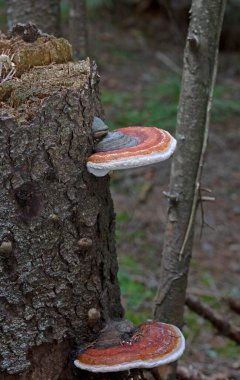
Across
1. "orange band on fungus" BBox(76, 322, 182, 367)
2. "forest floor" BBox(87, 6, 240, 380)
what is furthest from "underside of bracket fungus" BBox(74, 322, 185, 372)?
"forest floor" BBox(87, 6, 240, 380)

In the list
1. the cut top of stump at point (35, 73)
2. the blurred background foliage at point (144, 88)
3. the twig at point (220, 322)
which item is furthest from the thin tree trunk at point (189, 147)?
the blurred background foliage at point (144, 88)

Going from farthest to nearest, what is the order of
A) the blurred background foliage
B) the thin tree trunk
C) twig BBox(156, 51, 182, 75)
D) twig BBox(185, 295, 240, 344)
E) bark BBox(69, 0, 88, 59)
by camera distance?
1. twig BBox(156, 51, 182, 75)
2. the blurred background foliage
3. bark BBox(69, 0, 88, 59)
4. twig BBox(185, 295, 240, 344)
5. the thin tree trunk

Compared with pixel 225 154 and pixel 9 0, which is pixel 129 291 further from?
pixel 225 154

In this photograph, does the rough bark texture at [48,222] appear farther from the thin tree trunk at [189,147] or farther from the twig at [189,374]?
the twig at [189,374]

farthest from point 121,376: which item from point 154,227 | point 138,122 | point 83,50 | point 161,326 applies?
point 138,122

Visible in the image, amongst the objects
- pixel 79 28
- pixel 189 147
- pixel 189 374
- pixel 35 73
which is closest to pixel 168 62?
pixel 79 28

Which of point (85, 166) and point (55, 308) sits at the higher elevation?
point (85, 166)

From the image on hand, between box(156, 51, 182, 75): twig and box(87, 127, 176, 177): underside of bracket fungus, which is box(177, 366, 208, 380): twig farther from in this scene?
box(156, 51, 182, 75): twig
